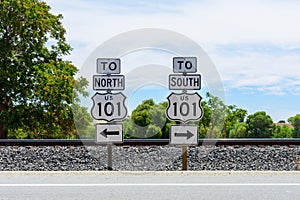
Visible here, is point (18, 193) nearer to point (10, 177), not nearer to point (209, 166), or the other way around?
point (10, 177)

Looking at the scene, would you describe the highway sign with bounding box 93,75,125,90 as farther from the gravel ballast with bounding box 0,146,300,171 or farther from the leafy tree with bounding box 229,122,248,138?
the leafy tree with bounding box 229,122,248,138

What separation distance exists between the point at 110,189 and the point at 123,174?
1.42 m

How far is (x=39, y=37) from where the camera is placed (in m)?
23.2

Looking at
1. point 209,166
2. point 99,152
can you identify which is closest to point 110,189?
point 209,166

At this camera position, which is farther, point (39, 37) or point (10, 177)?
point (39, 37)

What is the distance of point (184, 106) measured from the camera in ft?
32.7

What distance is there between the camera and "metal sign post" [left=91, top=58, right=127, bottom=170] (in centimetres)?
1014

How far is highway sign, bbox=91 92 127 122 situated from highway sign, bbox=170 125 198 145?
1.06m

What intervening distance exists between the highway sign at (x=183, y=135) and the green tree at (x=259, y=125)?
101ft

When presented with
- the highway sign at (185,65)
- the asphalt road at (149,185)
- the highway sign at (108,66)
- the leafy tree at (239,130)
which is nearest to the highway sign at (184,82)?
the highway sign at (185,65)

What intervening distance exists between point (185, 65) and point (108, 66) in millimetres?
1544

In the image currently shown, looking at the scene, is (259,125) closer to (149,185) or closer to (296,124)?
(296,124)

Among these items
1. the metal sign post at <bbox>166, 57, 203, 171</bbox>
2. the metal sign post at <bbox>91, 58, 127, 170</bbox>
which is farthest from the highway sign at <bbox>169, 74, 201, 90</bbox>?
the metal sign post at <bbox>91, 58, 127, 170</bbox>

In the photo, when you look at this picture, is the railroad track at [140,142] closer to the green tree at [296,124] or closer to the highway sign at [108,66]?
the highway sign at [108,66]
